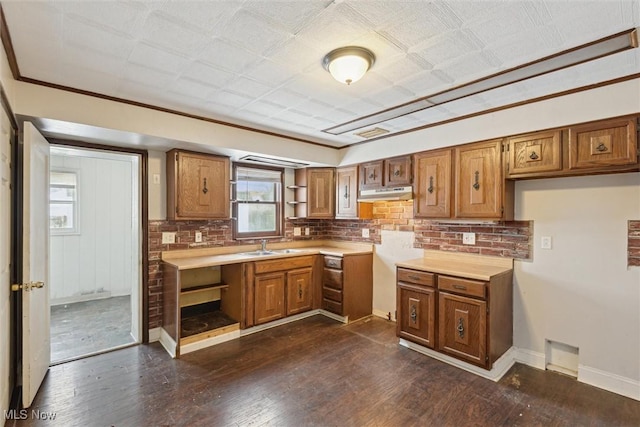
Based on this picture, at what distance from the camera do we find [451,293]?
2.87 meters

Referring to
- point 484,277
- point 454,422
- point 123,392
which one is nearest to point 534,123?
point 484,277

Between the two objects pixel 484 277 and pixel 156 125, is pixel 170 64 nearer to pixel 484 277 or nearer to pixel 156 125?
pixel 156 125

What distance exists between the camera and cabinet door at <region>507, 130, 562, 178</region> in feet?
8.27

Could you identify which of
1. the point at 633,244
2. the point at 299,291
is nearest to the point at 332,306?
the point at 299,291

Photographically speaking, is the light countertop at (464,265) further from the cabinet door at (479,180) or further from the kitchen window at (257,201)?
the kitchen window at (257,201)

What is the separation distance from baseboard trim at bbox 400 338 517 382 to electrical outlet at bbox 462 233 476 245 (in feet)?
3.57

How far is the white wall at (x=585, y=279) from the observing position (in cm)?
242

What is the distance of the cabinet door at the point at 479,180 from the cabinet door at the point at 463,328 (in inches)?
33.2

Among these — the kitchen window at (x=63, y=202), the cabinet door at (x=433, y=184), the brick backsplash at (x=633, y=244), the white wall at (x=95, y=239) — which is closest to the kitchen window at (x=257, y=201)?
the white wall at (x=95, y=239)

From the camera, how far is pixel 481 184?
293 cm

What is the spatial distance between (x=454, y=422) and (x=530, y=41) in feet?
8.17

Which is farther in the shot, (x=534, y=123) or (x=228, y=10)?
(x=534, y=123)

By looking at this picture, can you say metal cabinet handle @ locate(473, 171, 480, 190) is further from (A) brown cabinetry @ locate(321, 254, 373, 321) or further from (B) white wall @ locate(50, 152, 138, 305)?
(B) white wall @ locate(50, 152, 138, 305)

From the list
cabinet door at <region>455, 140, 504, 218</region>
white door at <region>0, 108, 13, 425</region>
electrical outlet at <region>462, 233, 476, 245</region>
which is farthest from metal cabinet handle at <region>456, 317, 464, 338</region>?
white door at <region>0, 108, 13, 425</region>
